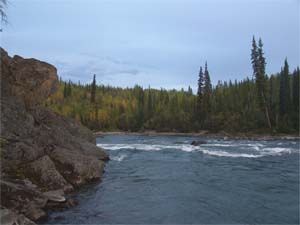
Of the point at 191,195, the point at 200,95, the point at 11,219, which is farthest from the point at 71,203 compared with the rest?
the point at 200,95

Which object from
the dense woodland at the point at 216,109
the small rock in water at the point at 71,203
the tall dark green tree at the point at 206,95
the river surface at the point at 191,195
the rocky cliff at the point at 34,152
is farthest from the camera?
the tall dark green tree at the point at 206,95

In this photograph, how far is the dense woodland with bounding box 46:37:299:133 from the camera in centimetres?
5747

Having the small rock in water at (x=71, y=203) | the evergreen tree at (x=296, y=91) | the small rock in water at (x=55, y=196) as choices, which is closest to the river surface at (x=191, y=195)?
the small rock in water at (x=71, y=203)

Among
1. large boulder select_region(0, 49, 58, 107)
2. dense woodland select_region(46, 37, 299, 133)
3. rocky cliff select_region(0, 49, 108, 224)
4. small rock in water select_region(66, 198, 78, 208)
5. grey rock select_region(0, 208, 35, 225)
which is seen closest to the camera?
grey rock select_region(0, 208, 35, 225)

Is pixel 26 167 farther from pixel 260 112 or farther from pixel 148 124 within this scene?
pixel 148 124

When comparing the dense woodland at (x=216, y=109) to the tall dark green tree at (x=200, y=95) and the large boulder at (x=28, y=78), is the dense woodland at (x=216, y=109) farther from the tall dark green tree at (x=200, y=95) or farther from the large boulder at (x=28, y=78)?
the large boulder at (x=28, y=78)

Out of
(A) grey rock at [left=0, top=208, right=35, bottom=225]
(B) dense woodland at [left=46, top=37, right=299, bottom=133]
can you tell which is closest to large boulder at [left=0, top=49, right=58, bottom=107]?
(A) grey rock at [left=0, top=208, right=35, bottom=225]

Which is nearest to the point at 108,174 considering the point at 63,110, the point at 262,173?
the point at 262,173

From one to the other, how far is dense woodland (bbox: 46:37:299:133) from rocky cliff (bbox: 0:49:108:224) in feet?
146

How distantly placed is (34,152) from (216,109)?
68820mm

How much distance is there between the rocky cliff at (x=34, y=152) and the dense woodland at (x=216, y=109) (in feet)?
146

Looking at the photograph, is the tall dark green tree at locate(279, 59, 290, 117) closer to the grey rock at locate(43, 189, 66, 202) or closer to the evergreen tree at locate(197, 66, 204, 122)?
the evergreen tree at locate(197, 66, 204, 122)

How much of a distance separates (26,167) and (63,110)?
102 metres

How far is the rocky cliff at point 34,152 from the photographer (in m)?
9.07
